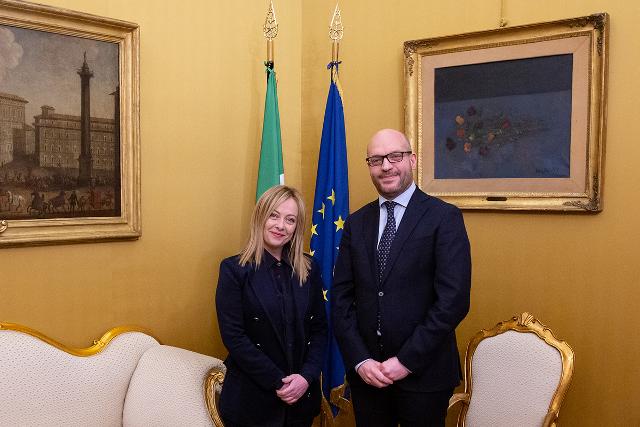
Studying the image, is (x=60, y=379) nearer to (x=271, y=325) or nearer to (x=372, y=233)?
(x=271, y=325)

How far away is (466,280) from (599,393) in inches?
44.4

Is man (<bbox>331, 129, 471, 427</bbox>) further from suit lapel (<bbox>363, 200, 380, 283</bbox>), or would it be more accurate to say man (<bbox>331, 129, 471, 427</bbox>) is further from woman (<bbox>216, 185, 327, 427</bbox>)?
woman (<bbox>216, 185, 327, 427</bbox>)

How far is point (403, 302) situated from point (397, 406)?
41cm

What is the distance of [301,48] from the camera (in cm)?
397

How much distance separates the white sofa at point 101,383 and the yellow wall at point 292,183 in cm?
16

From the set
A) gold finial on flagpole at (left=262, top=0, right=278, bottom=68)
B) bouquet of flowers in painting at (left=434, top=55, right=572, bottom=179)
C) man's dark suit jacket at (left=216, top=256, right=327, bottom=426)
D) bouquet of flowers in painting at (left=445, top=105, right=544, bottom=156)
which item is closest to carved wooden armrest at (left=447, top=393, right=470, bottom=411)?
man's dark suit jacket at (left=216, top=256, right=327, bottom=426)

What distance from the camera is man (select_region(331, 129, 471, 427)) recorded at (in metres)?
2.26

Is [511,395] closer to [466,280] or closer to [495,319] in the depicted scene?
[495,319]

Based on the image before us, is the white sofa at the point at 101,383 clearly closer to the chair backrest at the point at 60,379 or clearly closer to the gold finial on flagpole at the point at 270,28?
the chair backrest at the point at 60,379

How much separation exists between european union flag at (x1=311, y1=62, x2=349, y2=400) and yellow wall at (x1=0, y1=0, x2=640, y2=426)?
0.97 ft

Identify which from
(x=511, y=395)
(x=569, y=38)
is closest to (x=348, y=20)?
(x=569, y=38)

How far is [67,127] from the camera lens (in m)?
2.82

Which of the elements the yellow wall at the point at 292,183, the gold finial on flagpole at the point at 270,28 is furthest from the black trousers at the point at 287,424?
the gold finial on flagpole at the point at 270,28

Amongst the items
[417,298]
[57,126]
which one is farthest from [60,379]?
[417,298]
